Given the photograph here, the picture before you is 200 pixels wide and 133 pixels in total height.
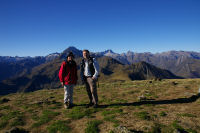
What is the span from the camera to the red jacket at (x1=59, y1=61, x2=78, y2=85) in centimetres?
1380

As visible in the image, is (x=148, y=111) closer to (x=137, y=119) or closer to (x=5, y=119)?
(x=137, y=119)

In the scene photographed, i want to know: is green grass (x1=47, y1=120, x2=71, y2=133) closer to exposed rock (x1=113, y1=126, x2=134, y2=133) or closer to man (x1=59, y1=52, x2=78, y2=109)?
exposed rock (x1=113, y1=126, x2=134, y2=133)

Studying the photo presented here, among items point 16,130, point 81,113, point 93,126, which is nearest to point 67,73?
point 81,113

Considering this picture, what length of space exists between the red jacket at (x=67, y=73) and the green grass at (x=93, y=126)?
4.73 metres

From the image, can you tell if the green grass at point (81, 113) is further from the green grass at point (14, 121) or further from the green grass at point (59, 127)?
the green grass at point (14, 121)

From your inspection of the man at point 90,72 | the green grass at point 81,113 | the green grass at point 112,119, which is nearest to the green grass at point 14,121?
the green grass at point 81,113

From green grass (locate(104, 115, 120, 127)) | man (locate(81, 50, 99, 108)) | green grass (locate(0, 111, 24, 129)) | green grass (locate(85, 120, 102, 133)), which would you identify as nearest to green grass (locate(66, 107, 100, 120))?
man (locate(81, 50, 99, 108))

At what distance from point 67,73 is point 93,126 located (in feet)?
19.6

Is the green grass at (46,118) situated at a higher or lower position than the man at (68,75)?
lower

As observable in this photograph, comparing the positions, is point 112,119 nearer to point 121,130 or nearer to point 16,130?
point 121,130

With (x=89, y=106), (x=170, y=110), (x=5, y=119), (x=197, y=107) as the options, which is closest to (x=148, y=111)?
(x=170, y=110)

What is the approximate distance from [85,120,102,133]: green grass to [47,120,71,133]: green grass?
1293mm

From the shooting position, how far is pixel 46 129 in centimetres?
1007

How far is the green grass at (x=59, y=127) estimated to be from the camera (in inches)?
381
